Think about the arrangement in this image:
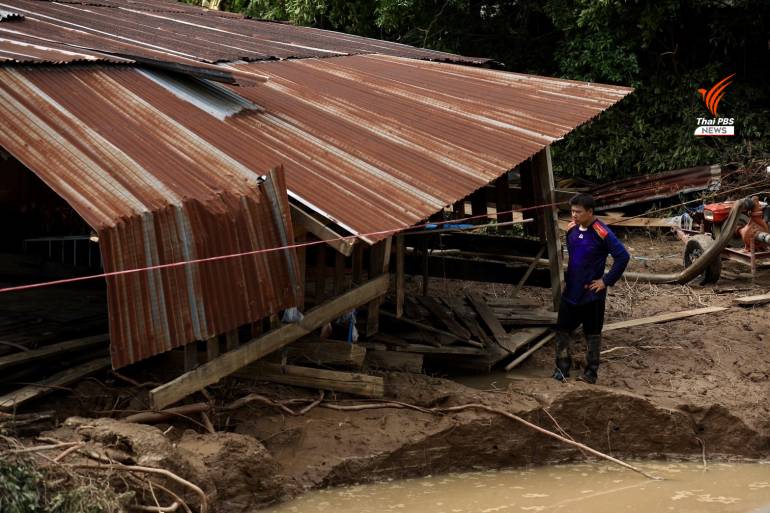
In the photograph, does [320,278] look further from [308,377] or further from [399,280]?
[399,280]

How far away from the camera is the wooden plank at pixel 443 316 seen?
1009cm

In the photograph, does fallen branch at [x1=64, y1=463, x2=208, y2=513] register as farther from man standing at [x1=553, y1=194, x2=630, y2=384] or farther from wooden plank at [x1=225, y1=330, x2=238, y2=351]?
man standing at [x1=553, y1=194, x2=630, y2=384]

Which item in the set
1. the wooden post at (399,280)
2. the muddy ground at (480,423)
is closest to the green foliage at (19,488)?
the muddy ground at (480,423)

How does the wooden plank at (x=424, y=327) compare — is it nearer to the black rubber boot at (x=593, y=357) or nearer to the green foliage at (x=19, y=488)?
the black rubber boot at (x=593, y=357)

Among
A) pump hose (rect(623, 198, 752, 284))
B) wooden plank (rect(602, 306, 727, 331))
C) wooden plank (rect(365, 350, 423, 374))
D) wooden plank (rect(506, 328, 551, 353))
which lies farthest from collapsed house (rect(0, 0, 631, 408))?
pump hose (rect(623, 198, 752, 284))

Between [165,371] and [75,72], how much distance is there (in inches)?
99.4

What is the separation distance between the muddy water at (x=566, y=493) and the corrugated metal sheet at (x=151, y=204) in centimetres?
155

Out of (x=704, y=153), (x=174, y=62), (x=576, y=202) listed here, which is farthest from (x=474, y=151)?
(x=704, y=153)

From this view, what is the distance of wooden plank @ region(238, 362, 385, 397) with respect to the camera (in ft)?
26.1

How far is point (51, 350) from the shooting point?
7.71 m

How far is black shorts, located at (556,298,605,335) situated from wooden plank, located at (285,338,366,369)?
208cm

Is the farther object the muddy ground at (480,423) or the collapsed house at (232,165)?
the muddy ground at (480,423)

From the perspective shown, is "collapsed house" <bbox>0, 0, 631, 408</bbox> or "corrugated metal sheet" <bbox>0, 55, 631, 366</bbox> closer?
"corrugated metal sheet" <bbox>0, 55, 631, 366</bbox>

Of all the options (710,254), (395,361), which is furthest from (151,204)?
(710,254)
